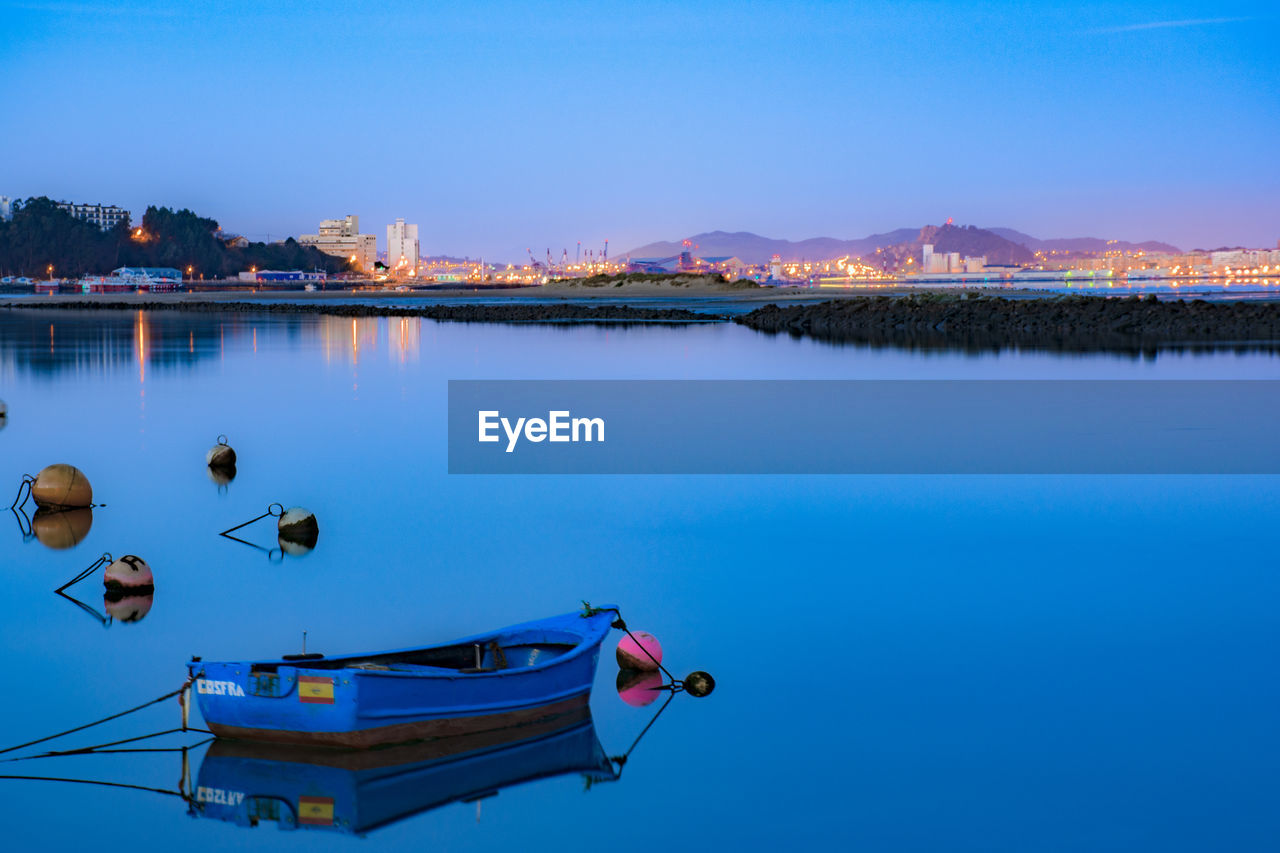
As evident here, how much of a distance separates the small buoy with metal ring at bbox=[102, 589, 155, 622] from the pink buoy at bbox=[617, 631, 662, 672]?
4.38 metres

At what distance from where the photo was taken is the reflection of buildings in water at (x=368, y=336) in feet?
148

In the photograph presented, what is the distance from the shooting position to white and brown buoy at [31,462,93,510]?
50.1 feet

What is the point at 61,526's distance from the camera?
14.7m

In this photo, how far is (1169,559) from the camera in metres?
13.1

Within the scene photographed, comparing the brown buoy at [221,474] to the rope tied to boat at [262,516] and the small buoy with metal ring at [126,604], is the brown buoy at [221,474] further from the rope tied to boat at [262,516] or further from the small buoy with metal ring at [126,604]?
the small buoy with metal ring at [126,604]

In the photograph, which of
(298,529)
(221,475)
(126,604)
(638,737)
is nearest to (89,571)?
(126,604)

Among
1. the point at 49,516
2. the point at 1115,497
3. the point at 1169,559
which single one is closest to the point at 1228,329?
the point at 1115,497

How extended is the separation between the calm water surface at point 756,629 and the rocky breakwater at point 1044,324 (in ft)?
102

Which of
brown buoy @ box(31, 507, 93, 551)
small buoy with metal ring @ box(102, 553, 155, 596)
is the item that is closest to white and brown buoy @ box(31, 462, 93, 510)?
brown buoy @ box(31, 507, 93, 551)

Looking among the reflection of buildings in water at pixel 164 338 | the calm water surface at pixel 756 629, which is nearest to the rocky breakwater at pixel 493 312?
the reflection of buildings in water at pixel 164 338

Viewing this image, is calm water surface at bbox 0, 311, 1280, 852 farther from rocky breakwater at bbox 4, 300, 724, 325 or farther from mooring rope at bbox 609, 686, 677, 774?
rocky breakwater at bbox 4, 300, 724, 325

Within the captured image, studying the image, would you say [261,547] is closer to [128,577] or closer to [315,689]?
[128,577]

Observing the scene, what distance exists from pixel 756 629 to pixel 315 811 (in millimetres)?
4416

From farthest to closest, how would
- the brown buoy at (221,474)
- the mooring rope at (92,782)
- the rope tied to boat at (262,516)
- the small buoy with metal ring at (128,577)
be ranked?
the brown buoy at (221,474) → the rope tied to boat at (262,516) → the small buoy with metal ring at (128,577) → the mooring rope at (92,782)
